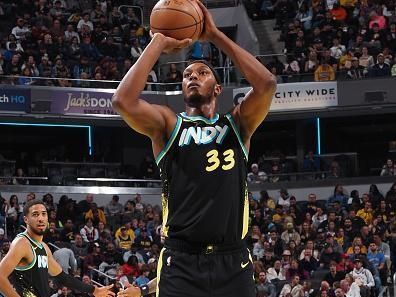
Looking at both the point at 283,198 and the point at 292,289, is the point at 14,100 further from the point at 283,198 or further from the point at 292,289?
the point at 292,289

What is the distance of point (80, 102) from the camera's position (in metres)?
24.7

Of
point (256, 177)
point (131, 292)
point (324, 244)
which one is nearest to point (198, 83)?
point (131, 292)

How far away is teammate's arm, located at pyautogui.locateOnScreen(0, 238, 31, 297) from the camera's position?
26.6 ft

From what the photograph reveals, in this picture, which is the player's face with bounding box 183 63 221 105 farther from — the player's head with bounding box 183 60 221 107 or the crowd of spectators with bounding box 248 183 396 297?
the crowd of spectators with bounding box 248 183 396 297

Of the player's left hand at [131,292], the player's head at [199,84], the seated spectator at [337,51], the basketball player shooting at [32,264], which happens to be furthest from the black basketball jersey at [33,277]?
the seated spectator at [337,51]

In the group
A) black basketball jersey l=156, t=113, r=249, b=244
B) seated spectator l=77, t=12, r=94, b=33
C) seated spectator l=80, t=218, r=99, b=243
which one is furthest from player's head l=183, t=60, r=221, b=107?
seated spectator l=77, t=12, r=94, b=33

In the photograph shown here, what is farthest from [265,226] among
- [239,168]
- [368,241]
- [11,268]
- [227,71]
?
[239,168]

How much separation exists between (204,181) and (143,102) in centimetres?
58

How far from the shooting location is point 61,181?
23750mm

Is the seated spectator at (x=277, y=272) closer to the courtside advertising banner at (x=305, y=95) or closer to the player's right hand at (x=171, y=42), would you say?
the courtside advertising banner at (x=305, y=95)

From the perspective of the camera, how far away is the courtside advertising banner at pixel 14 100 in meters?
23.7

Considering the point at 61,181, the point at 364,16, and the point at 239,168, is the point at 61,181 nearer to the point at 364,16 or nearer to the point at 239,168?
the point at 364,16

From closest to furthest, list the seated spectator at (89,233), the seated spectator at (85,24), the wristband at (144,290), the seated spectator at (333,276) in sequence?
1. the wristband at (144,290)
2. the seated spectator at (333,276)
3. the seated spectator at (89,233)
4. the seated spectator at (85,24)

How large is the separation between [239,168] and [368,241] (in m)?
13.7
